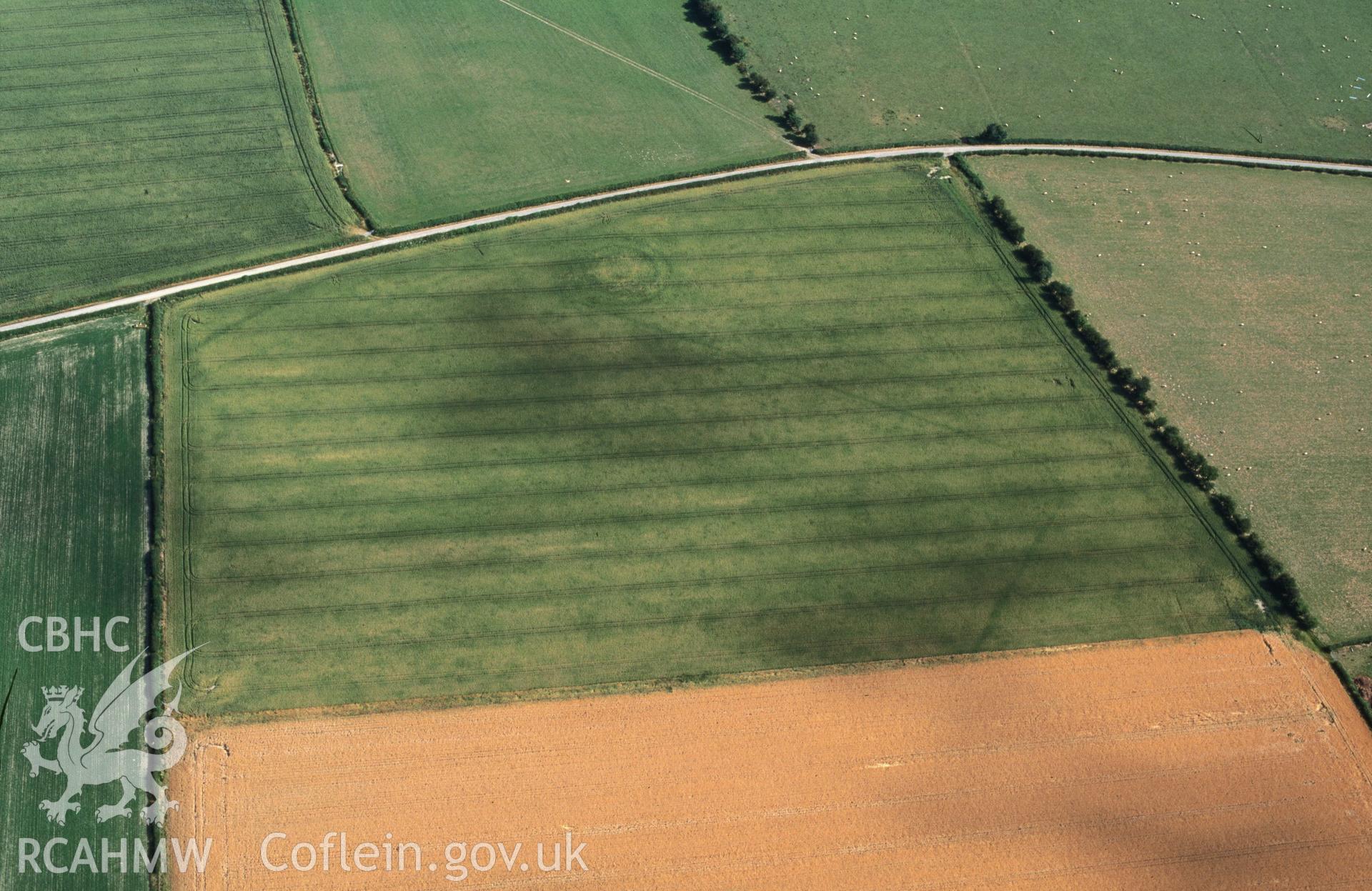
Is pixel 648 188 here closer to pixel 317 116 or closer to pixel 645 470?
pixel 645 470

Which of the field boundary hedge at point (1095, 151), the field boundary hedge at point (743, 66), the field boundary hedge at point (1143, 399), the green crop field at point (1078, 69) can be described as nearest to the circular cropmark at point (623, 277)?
the field boundary hedge at point (743, 66)

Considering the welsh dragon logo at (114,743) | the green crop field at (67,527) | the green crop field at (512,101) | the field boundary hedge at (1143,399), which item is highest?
the green crop field at (512,101)

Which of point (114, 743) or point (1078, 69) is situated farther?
point (1078, 69)

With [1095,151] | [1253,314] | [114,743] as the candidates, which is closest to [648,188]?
[1095,151]

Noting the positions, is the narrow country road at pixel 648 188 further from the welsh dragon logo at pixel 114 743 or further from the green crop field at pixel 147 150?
the welsh dragon logo at pixel 114 743

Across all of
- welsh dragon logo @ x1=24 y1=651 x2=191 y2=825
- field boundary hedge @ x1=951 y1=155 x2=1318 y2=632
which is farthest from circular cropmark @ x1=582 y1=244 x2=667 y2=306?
welsh dragon logo @ x1=24 y1=651 x2=191 y2=825

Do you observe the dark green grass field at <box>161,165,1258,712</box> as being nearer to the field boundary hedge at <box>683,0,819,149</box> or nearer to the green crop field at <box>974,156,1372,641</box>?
the green crop field at <box>974,156,1372,641</box>

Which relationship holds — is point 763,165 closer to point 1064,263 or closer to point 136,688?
point 1064,263
